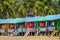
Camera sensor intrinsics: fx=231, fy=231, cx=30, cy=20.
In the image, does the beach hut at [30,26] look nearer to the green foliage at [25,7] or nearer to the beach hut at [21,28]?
the beach hut at [21,28]

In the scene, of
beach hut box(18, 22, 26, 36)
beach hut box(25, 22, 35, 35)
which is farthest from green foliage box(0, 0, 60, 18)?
beach hut box(25, 22, 35, 35)

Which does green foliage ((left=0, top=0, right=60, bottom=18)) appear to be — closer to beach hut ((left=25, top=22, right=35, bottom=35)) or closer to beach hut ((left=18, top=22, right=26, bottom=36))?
beach hut ((left=18, top=22, right=26, bottom=36))

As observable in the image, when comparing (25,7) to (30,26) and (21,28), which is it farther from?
(30,26)

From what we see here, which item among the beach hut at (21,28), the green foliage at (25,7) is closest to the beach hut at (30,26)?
the beach hut at (21,28)

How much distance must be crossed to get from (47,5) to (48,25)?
969 cm

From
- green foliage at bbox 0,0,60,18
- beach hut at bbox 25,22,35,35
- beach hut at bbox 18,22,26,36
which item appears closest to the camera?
beach hut at bbox 25,22,35,35

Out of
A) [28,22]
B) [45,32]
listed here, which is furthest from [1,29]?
[45,32]

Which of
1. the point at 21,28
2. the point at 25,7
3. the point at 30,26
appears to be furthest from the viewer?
the point at 25,7

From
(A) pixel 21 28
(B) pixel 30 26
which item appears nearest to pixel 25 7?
(A) pixel 21 28

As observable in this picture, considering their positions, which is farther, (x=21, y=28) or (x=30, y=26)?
(x=21, y=28)

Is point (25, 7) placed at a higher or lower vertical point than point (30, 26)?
higher

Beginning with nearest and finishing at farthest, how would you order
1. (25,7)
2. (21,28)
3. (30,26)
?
(30,26)
(21,28)
(25,7)

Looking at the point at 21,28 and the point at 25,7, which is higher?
the point at 25,7

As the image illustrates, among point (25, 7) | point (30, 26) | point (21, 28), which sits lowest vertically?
point (21, 28)
